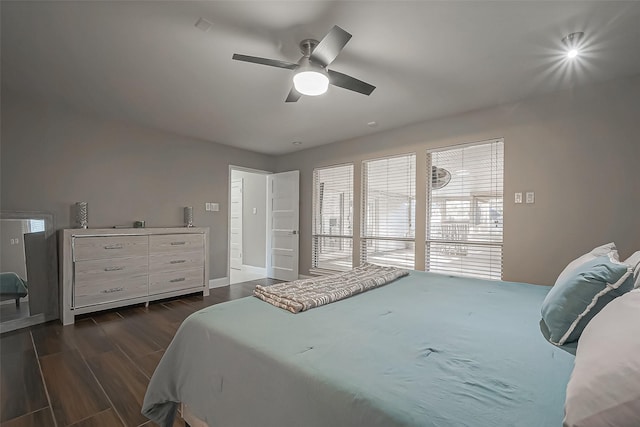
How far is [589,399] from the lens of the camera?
63 cm

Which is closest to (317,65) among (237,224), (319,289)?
(319,289)

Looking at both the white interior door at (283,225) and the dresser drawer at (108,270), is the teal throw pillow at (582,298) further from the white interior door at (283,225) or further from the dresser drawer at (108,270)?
the white interior door at (283,225)

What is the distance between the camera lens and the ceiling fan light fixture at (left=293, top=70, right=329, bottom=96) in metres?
2.03

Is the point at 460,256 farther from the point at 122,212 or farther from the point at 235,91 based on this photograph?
the point at 122,212

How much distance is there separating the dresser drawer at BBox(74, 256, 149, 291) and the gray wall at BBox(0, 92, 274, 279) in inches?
24.4

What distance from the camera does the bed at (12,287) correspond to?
3008 millimetres

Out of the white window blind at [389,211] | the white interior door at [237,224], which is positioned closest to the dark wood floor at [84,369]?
the white window blind at [389,211]

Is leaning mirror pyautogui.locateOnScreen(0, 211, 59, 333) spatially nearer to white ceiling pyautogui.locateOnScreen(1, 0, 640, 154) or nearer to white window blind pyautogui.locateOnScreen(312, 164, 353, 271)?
white ceiling pyautogui.locateOnScreen(1, 0, 640, 154)

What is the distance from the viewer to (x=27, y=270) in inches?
124

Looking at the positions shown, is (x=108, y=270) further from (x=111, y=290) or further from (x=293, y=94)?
(x=293, y=94)

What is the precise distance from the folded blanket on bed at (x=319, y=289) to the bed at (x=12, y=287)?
303cm

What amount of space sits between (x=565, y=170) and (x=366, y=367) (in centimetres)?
316

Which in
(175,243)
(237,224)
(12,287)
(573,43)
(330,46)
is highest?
(573,43)

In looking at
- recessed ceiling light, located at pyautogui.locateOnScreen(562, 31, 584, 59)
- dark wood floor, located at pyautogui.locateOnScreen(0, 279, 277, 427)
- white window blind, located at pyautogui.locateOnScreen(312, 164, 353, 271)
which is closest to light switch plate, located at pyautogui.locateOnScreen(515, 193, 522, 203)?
recessed ceiling light, located at pyautogui.locateOnScreen(562, 31, 584, 59)
